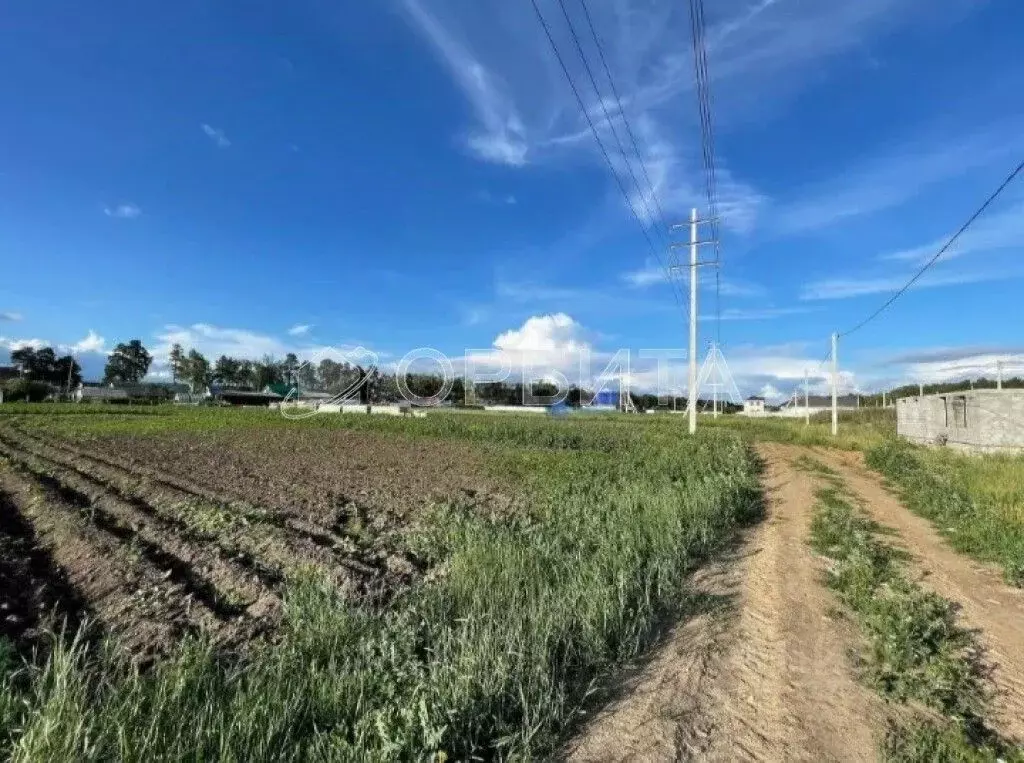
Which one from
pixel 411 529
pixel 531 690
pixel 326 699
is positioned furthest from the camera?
pixel 411 529

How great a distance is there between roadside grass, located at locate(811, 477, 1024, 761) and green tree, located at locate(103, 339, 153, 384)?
127 metres

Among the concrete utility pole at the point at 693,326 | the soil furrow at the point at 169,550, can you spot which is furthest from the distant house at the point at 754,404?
the soil furrow at the point at 169,550

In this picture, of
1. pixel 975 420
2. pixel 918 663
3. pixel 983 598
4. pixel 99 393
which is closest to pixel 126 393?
pixel 99 393

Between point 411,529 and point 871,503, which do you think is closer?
point 411,529

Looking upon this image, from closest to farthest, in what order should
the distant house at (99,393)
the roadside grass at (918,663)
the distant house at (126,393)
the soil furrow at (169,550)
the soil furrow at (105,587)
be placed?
1. the roadside grass at (918,663)
2. the soil furrow at (105,587)
3. the soil furrow at (169,550)
4. the distant house at (126,393)
5. the distant house at (99,393)

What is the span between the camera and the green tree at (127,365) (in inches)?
4313

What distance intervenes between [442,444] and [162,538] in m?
14.8

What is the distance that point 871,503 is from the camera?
11.0m

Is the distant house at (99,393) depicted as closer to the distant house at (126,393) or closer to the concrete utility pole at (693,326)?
the distant house at (126,393)

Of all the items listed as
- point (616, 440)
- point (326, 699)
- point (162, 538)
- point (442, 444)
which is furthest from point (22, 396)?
point (326, 699)

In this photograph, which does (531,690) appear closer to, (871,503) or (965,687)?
(965,687)

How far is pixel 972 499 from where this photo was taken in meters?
9.82

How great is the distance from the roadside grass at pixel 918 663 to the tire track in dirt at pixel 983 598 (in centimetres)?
11

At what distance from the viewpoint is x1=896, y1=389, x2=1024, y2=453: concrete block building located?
17.2m
